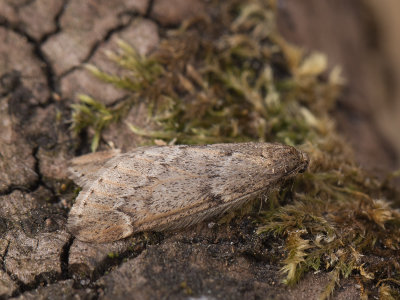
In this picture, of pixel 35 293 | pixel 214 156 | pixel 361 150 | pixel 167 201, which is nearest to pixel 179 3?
pixel 214 156

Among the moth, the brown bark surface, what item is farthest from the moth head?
the brown bark surface

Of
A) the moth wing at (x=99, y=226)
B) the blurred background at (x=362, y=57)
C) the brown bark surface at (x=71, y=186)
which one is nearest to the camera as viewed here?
the brown bark surface at (x=71, y=186)

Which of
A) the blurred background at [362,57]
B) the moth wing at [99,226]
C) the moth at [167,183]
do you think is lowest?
the moth wing at [99,226]

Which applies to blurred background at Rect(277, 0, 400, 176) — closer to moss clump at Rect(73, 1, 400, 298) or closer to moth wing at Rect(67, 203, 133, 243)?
moss clump at Rect(73, 1, 400, 298)

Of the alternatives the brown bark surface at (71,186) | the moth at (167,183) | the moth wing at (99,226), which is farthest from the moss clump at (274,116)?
the moth wing at (99,226)

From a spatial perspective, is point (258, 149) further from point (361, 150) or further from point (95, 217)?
point (361, 150)

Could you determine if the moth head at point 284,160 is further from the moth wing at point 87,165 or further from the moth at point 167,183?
the moth wing at point 87,165

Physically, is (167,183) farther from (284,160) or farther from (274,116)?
(274,116)

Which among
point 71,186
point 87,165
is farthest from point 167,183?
point 71,186
